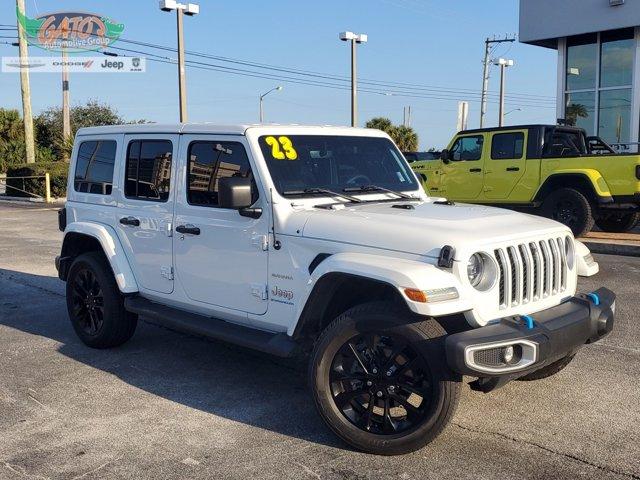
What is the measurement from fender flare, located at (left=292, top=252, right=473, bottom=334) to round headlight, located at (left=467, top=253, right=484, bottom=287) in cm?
17

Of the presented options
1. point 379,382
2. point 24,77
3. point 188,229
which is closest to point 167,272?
point 188,229

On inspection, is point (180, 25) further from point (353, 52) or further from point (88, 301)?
point (88, 301)

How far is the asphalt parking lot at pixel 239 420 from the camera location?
3.63 metres

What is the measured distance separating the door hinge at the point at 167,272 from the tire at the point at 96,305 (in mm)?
714

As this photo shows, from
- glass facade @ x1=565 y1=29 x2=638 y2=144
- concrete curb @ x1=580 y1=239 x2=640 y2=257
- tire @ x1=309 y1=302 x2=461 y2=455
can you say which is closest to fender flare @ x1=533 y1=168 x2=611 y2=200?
concrete curb @ x1=580 y1=239 x2=640 y2=257

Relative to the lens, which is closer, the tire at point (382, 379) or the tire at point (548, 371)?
the tire at point (382, 379)

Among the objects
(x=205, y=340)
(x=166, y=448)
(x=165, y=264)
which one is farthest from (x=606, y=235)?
(x=166, y=448)

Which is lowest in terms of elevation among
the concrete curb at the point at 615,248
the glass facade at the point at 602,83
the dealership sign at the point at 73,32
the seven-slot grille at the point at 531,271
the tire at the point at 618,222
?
the concrete curb at the point at 615,248

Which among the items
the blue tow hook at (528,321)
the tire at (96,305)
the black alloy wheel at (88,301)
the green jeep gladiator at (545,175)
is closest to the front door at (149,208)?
the tire at (96,305)

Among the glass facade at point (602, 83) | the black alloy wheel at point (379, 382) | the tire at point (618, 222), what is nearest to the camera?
the black alloy wheel at point (379, 382)

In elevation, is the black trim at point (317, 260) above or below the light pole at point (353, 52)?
below

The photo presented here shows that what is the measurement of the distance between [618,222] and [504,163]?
245cm

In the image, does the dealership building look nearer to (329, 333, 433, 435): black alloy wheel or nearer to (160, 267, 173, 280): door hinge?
(160, 267, 173, 280): door hinge

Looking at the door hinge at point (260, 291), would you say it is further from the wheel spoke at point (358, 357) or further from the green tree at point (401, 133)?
the green tree at point (401, 133)
